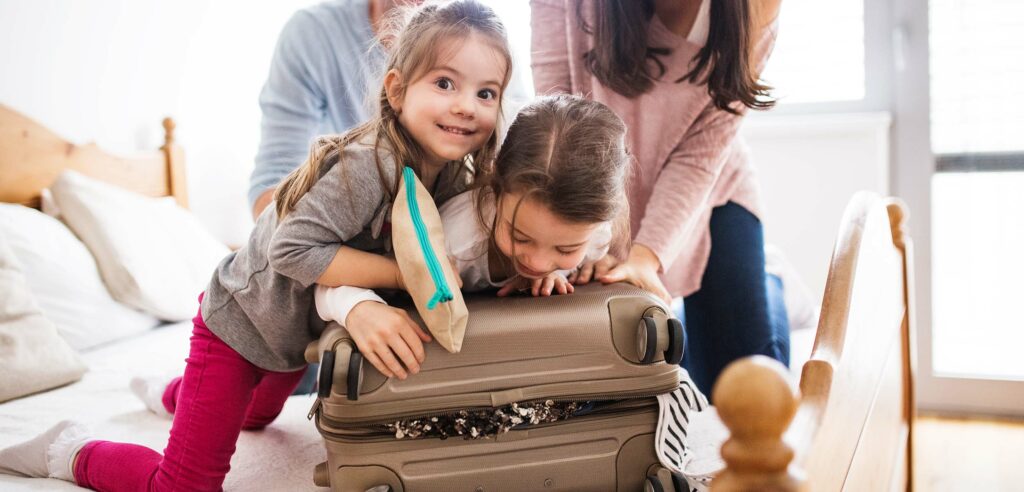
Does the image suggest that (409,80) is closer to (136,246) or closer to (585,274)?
(585,274)

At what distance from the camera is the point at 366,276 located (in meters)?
1.05

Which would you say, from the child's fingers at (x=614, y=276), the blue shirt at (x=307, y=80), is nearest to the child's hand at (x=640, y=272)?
the child's fingers at (x=614, y=276)

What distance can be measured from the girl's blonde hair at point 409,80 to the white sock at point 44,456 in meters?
0.49

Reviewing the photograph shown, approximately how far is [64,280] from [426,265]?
4.61 ft

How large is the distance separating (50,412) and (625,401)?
1.13 m

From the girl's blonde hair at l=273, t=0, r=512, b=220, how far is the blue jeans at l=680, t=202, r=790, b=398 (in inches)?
25.0

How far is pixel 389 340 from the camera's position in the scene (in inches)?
37.2

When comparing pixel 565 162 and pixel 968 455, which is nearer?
pixel 565 162

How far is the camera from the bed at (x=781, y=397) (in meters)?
0.58

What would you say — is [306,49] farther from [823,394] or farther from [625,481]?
[823,394]

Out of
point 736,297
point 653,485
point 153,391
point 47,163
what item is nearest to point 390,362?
point 653,485

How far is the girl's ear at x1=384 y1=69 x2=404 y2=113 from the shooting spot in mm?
1176

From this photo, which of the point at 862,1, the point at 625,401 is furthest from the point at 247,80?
the point at 625,401

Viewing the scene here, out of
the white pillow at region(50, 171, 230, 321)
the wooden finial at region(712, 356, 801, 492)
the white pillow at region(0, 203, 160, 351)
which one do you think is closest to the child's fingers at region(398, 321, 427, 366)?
the wooden finial at region(712, 356, 801, 492)
